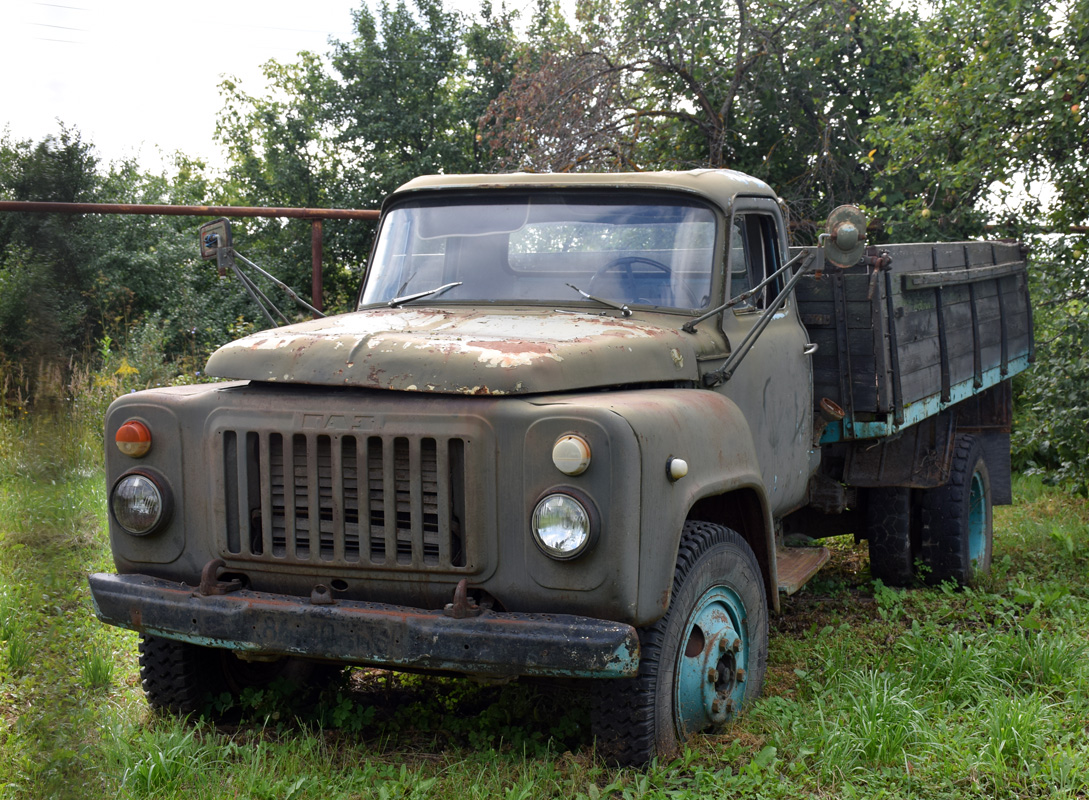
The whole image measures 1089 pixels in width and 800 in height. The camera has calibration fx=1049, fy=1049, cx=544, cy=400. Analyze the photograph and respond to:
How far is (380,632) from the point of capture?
9.86ft

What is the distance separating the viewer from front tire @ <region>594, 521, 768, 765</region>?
314 centimetres

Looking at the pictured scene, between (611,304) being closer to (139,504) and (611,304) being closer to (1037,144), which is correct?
(139,504)

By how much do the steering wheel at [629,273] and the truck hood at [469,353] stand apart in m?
0.20

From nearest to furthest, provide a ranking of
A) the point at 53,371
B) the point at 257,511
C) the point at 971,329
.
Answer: the point at 53,371 < the point at 257,511 < the point at 971,329

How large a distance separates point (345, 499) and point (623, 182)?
1.82 m

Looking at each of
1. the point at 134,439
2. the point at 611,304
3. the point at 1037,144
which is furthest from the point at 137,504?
the point at 1037,144

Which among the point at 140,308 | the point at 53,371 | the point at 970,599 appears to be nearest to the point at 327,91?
the point at 140,308

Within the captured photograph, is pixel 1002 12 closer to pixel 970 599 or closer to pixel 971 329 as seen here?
pixel 971 329

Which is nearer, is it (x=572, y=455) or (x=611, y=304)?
(x=572, y=455)

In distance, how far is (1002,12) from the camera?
7.49 m

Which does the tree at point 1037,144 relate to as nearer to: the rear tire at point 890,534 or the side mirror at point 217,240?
the rear tire at point 890,534

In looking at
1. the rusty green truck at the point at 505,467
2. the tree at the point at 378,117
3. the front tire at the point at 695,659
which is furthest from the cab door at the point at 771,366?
the tree at the point at 378,117

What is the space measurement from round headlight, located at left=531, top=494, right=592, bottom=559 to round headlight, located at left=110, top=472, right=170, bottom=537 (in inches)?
50.1

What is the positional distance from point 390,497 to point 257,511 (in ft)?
1.67
